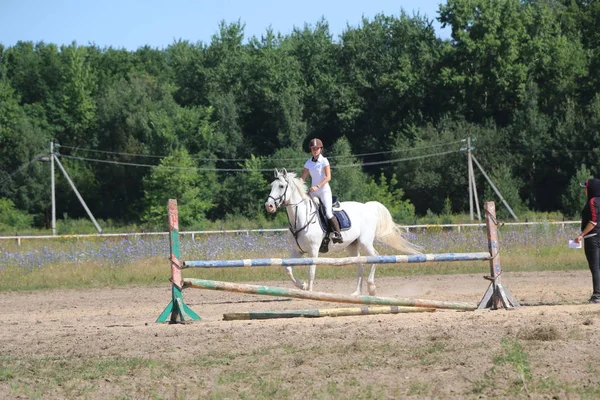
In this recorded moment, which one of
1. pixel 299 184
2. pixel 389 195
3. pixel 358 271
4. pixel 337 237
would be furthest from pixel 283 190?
pixel 389 195

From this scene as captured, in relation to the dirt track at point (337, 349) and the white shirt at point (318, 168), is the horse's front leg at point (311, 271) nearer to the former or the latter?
the dirt track at point (337, 349)

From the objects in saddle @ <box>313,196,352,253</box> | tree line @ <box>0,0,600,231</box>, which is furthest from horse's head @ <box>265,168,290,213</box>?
tree line @ <box>0,0,600,231</box>

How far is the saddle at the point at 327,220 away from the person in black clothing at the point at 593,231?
4.52 metres

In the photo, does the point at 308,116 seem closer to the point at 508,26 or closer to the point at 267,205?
the point at 508,26

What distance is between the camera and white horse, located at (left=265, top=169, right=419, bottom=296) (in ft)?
53.6

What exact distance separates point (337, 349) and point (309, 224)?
666 centimetres

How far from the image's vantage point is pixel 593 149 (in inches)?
2304

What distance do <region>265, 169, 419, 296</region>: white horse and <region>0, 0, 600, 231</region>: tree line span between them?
3624cm

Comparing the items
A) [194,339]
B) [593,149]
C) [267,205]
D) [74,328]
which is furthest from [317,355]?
[593,149]

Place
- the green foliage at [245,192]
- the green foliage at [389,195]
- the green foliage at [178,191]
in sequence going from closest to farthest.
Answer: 1. the green foliage at [389,195]
2. the green foliage at [178,191]
3. the green foliage at [245,192]

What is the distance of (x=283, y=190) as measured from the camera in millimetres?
16359

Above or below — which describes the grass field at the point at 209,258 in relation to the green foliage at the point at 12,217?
below

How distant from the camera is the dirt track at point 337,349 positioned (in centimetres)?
840

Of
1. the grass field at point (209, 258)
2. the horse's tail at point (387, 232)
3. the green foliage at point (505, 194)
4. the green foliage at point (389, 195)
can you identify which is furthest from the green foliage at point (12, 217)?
the horse's tail at point (387, 232)
